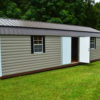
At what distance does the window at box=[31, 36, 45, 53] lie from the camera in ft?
24.2

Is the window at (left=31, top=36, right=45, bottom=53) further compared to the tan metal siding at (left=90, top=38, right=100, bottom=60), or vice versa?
the tan metal siding at (left=90, top=38, right=100, bottom=60)

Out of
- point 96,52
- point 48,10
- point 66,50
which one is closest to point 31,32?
point 66,50

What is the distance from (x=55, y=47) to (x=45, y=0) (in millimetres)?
16069

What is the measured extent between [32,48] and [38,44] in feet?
1.83

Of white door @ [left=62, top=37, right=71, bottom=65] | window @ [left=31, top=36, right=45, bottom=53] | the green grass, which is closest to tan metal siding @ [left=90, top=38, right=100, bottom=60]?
white door @ [left=62, top=37, right=71, bottom=65]

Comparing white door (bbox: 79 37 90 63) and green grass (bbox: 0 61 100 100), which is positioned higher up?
white door (bbox: 79 37 90 63)

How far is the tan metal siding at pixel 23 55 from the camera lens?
627 cm

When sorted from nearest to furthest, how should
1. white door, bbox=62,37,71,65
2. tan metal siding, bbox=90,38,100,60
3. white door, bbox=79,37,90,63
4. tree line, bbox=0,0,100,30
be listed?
white door, bbox=62,37,71,65, white door, bbox=79,37,90,63, tan metal siding, bbox=90,38,100,60, tree line, bbox=0,0,100,30

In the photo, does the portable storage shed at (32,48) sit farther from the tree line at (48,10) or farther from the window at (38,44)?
the tree line at (48,10)

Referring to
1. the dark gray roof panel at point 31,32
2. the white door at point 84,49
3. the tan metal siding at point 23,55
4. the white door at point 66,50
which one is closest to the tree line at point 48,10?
the white door at point 84,49

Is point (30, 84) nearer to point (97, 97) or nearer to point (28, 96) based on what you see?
point (28, 96)

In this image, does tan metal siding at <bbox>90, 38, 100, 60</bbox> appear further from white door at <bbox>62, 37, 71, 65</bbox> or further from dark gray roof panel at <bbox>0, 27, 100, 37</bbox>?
white door at <bbox>62, 37, 71, 65</bbox>

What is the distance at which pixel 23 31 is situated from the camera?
6.89 m

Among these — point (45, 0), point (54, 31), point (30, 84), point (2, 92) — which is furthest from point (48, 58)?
point (45, 0)
